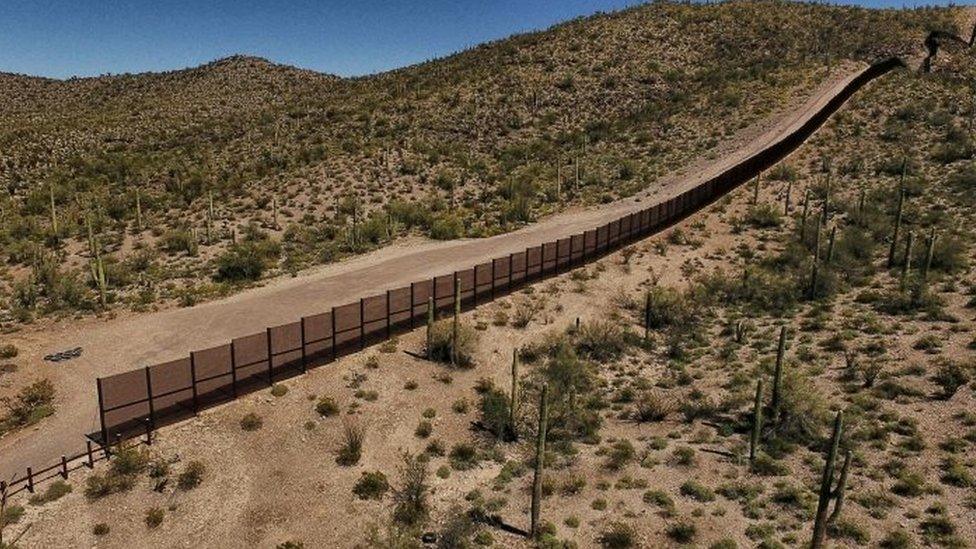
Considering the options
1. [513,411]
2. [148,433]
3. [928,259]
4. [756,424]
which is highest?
[928,259]

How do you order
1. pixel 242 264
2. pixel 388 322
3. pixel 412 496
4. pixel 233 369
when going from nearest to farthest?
1. pixel 412 496
2. pixel 233 369
3. pixel 388 322
4. pixel 242 264

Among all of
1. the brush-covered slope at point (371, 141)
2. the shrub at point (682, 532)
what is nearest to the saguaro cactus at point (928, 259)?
the shrub at point (682, 532)

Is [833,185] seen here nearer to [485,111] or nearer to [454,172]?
[454,172]

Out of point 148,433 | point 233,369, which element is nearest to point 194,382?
point 233,369

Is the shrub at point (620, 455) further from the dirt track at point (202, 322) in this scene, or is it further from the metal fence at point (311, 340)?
the dirt track at point (202, 322)

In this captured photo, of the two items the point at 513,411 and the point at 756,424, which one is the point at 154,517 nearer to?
the point at 513,411

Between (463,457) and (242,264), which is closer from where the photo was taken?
(463,457)

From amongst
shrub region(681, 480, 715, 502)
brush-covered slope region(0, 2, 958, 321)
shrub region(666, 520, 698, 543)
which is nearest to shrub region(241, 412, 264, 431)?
brush-covered slope region(0, 2, 958, 321)
